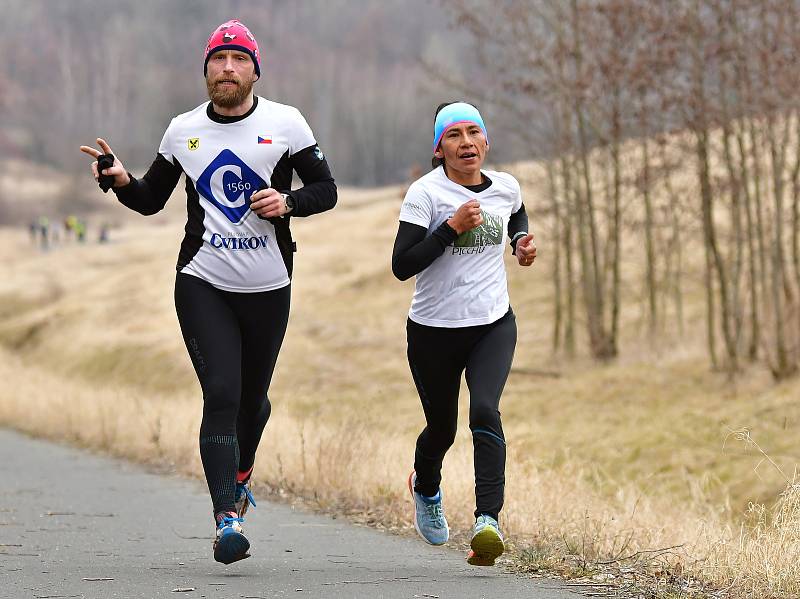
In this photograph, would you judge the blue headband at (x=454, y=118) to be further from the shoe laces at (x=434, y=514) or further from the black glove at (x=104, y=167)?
the shoe laces at (x=434, y=514)

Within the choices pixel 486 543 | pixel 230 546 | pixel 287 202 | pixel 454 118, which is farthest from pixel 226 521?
pixel 454 118

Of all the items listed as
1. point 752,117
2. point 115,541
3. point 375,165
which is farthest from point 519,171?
point 375,165

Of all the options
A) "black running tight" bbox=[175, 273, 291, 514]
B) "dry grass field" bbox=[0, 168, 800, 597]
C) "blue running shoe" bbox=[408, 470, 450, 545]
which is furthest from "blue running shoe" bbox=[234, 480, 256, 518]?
"dry grass field" bbox=[0, 168, 800, 597]

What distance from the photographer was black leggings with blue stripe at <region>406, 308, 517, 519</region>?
22.3 ft

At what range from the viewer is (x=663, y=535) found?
26.2 feet

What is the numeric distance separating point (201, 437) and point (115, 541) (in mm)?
1763

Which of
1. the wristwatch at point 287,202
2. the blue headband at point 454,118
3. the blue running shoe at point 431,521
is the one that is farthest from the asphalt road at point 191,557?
the blue headband at point 454,118

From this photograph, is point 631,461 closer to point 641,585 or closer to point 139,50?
point 641,585

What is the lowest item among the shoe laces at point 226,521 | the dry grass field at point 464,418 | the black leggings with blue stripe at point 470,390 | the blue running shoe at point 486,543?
the dry grass field at point 464,418

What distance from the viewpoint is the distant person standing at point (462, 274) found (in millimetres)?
6930

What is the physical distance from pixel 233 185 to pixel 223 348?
2.63ft

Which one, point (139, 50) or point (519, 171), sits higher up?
point (139, 50)

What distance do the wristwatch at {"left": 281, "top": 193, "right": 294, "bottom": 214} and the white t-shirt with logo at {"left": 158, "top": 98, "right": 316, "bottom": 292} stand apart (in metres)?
0.16

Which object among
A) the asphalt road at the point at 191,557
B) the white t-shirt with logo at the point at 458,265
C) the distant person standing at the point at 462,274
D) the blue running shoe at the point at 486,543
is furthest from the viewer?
the white t-shirt with logo at the point at 458,265
